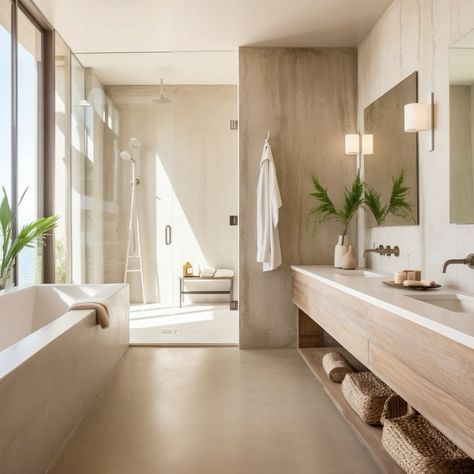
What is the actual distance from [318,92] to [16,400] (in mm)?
3371

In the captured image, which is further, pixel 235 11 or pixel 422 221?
pixel 235 11

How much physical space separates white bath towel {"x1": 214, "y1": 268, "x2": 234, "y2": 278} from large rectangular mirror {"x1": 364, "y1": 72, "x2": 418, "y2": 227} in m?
1.24

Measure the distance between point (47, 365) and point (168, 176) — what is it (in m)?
2.49

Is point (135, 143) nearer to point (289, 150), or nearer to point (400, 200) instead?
point (289, 150)

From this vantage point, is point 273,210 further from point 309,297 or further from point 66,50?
point 66,50

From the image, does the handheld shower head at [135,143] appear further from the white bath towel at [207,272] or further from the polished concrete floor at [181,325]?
the polished concrete floor at [181,325]

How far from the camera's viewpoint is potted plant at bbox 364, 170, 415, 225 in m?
2.97

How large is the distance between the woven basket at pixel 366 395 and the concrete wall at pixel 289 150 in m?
1.36

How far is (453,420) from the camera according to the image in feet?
4.52

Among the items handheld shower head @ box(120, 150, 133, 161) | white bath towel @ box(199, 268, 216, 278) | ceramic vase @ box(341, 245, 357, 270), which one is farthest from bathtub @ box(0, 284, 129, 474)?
ceramic vase @ box(341, 245, 357, 270)

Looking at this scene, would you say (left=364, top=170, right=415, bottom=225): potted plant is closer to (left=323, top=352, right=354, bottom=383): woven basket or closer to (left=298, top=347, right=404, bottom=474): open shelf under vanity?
(left=323, top=352, right=354, bottom=383): woven basket

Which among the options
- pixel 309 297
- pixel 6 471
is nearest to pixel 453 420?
pixel 6 471

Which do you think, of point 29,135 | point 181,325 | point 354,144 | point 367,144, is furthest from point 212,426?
point 29,135

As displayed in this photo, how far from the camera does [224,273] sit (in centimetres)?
418
